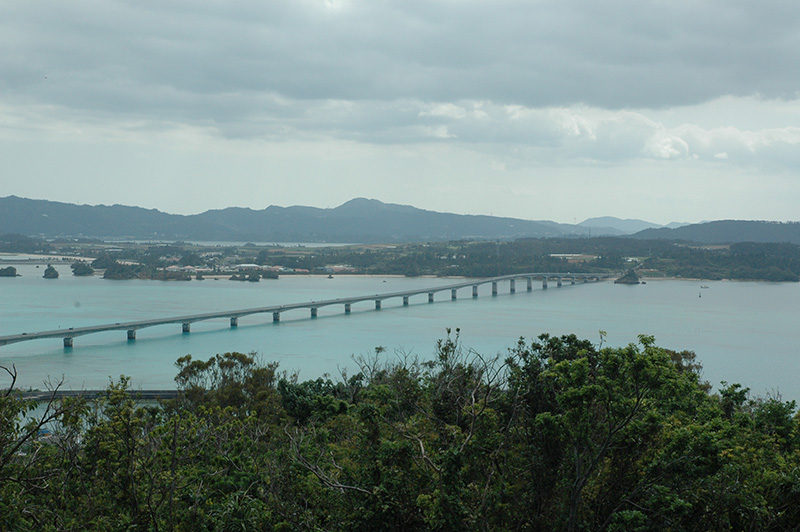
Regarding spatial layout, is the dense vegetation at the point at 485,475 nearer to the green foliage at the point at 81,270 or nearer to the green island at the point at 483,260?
the green island at the point at 483,260

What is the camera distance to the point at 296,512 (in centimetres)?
596

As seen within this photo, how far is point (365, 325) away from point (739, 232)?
10835 cm

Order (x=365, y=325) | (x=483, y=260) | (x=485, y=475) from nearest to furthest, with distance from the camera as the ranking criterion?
1. (x=485, y=475)
2. (x=365, y=325)
3. (x=483, y=260)

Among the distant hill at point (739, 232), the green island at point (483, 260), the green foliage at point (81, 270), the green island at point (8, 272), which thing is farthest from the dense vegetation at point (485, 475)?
the distant hill at point (739, 232)

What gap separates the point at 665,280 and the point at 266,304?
151 feet

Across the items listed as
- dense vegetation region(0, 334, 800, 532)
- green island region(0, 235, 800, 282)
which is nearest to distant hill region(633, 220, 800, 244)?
green island region(0, 235, 800, 282)

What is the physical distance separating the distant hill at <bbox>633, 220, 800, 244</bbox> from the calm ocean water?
202ft

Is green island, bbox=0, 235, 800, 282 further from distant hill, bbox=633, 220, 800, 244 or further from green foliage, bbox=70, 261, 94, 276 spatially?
distant hill, bbox=633, 220, 800, 244

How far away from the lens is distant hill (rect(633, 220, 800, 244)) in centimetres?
12662

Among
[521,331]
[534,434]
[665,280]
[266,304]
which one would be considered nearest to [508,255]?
[665,280]

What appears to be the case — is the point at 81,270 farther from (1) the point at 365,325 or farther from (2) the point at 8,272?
(1) the point at 365,325

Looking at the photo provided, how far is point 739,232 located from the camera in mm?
131250

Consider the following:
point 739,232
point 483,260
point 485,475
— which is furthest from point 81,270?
point 739,232

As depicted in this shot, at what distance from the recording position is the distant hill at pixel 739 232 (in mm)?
126625
